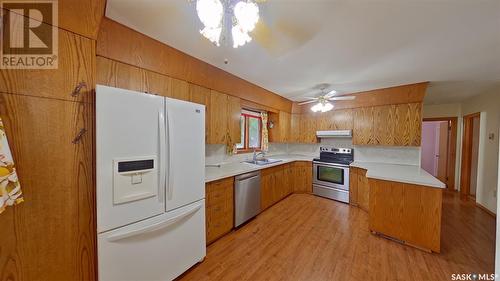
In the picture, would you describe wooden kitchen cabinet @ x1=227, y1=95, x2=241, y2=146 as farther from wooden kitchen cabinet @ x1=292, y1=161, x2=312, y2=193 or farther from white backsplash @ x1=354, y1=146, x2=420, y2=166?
white backsplash @ x1=354, y1=146, x2=420, y2=166

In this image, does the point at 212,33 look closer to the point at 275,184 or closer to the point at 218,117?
the point at 218,117

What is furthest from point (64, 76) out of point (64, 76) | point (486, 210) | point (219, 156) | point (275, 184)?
point (486, 210)

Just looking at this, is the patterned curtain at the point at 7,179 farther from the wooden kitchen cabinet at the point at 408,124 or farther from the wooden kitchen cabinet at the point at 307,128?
the wooden kitchen cabinet at the point at 408,124

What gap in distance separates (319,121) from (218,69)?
286cm

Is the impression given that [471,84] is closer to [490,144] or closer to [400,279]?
[490,144]

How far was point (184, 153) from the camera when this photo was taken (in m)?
1.68

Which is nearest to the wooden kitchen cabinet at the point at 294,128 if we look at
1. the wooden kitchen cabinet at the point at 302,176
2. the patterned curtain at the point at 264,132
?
the wooden kitchen cabinet at the point at 302,176

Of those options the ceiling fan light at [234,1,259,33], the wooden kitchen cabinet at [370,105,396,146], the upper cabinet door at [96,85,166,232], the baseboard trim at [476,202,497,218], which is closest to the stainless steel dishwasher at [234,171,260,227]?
the upper cabinet door at [96,85,166,232]

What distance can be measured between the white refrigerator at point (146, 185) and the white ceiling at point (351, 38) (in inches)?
28.2

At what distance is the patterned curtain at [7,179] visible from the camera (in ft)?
3.16

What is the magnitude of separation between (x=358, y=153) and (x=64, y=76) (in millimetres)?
4735

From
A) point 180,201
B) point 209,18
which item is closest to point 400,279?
point 180,201

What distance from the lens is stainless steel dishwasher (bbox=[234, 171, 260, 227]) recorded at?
2.51 metres

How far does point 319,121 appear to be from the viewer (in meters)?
4.33
